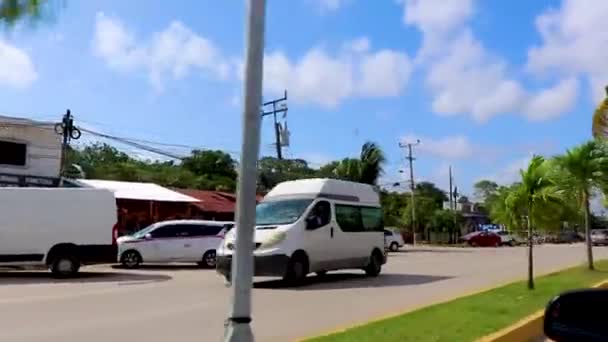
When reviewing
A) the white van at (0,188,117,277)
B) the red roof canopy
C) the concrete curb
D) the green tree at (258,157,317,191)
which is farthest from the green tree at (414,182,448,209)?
the concrete curb

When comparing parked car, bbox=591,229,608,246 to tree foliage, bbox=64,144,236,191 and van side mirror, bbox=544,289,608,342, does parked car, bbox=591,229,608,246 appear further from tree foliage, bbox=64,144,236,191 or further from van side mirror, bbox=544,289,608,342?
van side mirror, bbox=544,289,608,342

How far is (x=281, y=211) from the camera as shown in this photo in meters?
18.5

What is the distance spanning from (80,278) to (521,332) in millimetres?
14330

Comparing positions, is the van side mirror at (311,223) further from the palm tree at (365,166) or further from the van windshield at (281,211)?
the palm tree at (365,166)

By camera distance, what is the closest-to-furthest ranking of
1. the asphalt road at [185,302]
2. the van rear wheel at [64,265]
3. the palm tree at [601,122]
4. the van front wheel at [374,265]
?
the asphalt road at [185,302], the van rear wheel at [64,265], the van front wheel at [374,265], the palm tree at [601,122]

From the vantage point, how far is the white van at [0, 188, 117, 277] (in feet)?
66.2

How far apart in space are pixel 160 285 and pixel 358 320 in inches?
312

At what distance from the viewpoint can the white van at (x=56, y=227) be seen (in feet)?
66.2

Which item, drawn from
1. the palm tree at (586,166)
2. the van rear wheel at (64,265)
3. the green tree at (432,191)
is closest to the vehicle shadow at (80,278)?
the van rear wheel at (64,265)

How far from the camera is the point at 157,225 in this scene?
26.4m

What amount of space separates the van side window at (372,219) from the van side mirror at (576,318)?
710 inches

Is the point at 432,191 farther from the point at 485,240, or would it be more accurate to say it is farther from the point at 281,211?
the point at 281,211

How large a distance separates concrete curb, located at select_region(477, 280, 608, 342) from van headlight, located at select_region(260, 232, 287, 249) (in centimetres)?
753

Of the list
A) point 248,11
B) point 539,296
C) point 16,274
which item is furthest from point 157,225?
point 248,11
